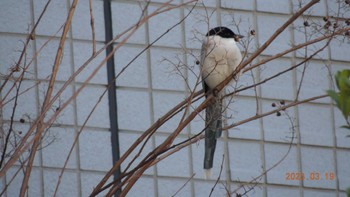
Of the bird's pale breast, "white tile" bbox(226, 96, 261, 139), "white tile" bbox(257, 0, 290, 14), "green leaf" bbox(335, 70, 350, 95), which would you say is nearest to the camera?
"green leaf" bbox(335, 70, 350, 95)

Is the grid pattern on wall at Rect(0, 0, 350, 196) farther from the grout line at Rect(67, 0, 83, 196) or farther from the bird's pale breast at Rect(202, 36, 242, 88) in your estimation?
the bird's pale breast at Rect(202, 36, 242, 88)

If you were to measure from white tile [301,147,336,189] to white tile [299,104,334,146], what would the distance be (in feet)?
0.13

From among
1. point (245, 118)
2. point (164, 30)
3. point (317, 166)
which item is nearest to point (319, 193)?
point (317, 166)

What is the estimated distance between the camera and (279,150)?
437 centimetres

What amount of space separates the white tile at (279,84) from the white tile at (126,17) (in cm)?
61

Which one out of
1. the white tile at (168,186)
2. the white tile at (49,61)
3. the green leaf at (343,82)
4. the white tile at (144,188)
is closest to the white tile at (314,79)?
the white tile at (168,186)

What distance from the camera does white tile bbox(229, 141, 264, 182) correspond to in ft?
14.1

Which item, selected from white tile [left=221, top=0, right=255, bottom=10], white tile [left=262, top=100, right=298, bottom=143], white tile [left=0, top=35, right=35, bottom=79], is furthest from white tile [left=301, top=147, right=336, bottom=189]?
white tile [left=0, top=35, right=35, bottom=79]

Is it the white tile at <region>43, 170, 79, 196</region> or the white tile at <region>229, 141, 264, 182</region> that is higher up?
the white tile at <region>229, 141, 264, 182</region>

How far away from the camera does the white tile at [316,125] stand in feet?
14.6

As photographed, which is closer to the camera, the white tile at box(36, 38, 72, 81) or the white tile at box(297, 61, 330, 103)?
the white tile at box(36, 38, 72, 81)

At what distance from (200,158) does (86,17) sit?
76 cm

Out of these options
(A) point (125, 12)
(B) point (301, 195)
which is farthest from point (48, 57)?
(B) point (301, 195)

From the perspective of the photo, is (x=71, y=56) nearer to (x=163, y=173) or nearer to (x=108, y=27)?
(x=108, y=27)
